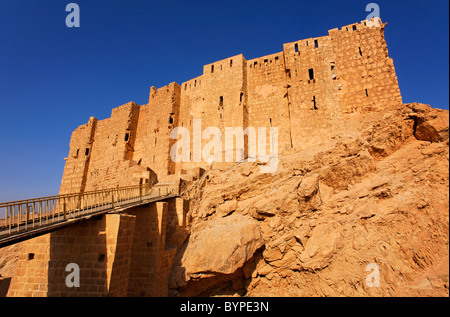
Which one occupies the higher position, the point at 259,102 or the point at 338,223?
the point at 259,102

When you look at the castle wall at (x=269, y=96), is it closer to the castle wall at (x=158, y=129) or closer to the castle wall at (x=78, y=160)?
the castle wall at (x=158, y=129)

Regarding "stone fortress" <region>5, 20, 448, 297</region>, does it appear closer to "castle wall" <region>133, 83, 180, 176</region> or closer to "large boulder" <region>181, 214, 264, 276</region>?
"large boulder" <region>181, 214, 264, 276</region>

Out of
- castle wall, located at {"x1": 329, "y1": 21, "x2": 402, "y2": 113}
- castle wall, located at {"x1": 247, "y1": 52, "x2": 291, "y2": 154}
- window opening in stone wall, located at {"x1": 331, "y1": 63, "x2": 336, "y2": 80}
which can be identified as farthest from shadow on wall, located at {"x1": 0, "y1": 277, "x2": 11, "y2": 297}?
window opening in stone wall, located at {"x1": 331, "y1": 63, "x2": 336, "y2": 80}

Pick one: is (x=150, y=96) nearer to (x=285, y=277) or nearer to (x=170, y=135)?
(x=170, y=135)

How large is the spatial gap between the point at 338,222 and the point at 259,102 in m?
12.1

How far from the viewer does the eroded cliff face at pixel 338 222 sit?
7.94 m

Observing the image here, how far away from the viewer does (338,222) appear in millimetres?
9883

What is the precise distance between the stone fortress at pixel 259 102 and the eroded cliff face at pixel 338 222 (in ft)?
10.3

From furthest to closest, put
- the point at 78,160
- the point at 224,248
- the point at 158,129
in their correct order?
the point at 78,160, the point at 158,129, the point at 224,248

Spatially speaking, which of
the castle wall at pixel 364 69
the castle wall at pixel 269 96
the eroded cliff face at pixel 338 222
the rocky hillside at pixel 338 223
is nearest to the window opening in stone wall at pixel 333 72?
the castle wall at pixel 364 69

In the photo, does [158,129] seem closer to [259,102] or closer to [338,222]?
[259,102]

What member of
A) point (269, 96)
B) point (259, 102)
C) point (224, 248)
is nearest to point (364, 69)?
point (269, 96)

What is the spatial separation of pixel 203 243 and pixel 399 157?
33.3ft
